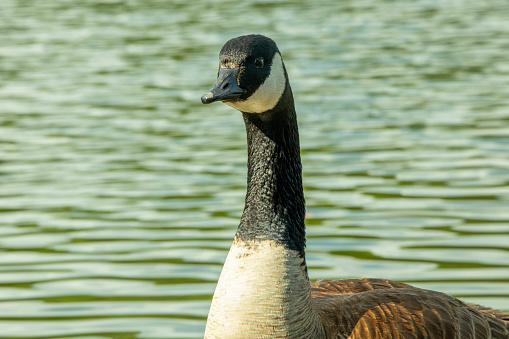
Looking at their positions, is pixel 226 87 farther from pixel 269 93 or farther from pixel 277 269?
pixel 277 269

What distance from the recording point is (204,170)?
13203mm

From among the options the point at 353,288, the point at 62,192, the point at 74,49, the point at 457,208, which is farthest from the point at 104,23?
the point at 353,288

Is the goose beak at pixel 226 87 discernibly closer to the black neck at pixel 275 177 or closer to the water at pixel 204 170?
the black neck at pixel 275 177

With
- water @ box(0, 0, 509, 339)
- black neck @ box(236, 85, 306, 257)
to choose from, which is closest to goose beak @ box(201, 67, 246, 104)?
black neck @ box(236, 85, 306, 257)

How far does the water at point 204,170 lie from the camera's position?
9297 millimetres

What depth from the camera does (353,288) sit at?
698 cm

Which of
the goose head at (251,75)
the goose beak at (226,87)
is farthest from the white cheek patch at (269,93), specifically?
the goose beak at (226,87)

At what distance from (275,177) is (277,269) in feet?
2.30

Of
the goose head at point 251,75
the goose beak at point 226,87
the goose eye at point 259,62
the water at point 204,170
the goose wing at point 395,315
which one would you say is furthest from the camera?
the water at point 204,170

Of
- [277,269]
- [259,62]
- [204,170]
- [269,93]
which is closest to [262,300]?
[277,269]

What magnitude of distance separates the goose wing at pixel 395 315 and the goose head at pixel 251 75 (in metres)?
1.49

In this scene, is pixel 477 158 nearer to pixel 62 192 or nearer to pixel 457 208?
pixel 457 208

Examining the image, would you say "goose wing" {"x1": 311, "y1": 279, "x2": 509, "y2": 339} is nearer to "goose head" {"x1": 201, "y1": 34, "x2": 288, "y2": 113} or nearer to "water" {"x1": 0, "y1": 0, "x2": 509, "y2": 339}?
"goose head" {"x1": 201, "y1": 34, "x2": 288, "y2": 113}

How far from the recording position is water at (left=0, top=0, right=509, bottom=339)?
30.5 ft
